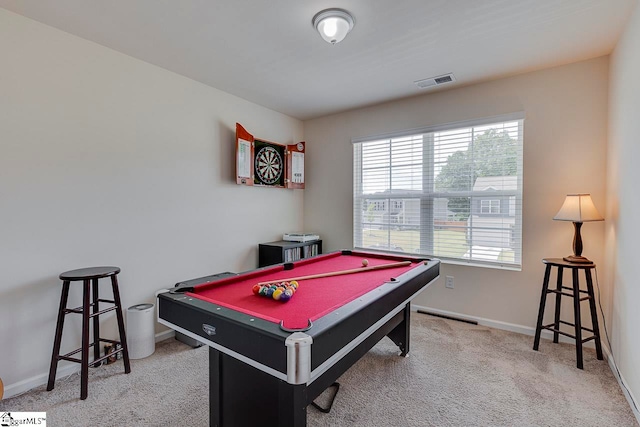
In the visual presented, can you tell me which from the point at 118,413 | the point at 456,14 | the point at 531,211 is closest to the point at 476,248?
the point at 531,211

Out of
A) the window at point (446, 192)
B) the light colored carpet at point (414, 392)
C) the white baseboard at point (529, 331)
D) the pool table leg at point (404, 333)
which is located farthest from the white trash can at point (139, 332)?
the white baseboard at point (529, 331)

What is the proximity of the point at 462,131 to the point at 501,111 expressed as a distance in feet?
1.24

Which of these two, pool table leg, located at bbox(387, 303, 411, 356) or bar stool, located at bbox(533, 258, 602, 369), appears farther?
pool table leg, located at bbox(387, 303, 411, 356)

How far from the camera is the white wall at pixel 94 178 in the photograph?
1.93 meters

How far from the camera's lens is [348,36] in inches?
84.7

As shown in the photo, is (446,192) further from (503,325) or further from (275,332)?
(275,332)

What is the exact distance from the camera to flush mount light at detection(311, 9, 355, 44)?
1865 millimetres

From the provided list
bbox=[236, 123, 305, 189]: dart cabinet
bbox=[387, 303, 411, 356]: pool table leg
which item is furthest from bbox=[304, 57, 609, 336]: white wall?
bbox=[236, 123, 305, 189]: dart cabinet

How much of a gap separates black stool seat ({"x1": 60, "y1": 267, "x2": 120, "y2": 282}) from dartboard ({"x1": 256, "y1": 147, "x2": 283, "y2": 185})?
1821mm

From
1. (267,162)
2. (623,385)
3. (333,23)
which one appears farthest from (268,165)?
(623,385)

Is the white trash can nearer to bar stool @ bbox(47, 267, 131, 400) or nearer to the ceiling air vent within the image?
bar stool @ bbox(47, 267, 131, 400)

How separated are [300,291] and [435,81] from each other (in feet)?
8.10

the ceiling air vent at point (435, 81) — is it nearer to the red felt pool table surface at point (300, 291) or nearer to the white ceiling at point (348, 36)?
the white ceiling at point (348, 36)

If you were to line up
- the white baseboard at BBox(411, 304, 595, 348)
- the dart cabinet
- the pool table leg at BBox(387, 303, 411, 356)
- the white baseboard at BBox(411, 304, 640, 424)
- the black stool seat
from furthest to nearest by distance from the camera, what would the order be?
the dart cabinet → the white baseboard at BBox(411, 304, 595, 348) → the pool table leg at BBox(387, 303, 411, 356) → the black stool seat → the white baseboard at BBox(411, 304, 640, 424)
